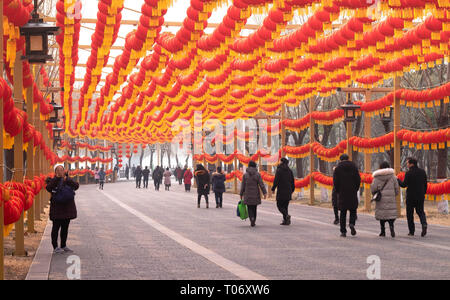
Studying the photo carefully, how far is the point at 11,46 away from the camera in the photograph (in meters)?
11.6

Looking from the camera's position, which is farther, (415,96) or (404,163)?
(404,163)

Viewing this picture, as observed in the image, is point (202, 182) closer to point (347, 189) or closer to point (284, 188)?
point (284, 188)

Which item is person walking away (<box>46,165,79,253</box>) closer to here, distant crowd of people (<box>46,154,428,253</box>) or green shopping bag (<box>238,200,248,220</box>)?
distant crowd of people (<box>46,154,428,253</box>)

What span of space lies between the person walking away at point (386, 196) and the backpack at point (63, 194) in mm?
6812

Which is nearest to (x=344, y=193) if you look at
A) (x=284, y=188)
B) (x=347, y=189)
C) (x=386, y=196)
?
(x=347, y=189)

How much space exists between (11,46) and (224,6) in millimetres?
3626

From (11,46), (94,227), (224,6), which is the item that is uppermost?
(224,6)

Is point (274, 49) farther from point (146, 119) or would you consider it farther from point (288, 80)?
point (146, 119)

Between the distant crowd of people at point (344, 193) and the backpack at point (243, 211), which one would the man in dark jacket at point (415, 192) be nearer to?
the distant crowd of people at point (344, 193)

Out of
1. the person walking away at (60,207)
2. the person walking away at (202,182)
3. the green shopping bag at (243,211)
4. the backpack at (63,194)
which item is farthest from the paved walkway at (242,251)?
the person walking away at (202,182)

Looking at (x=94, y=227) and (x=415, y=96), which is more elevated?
(x=415, y=96)

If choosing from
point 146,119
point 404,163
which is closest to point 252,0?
point 146,119

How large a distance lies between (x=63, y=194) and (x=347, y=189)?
652 centimetres
